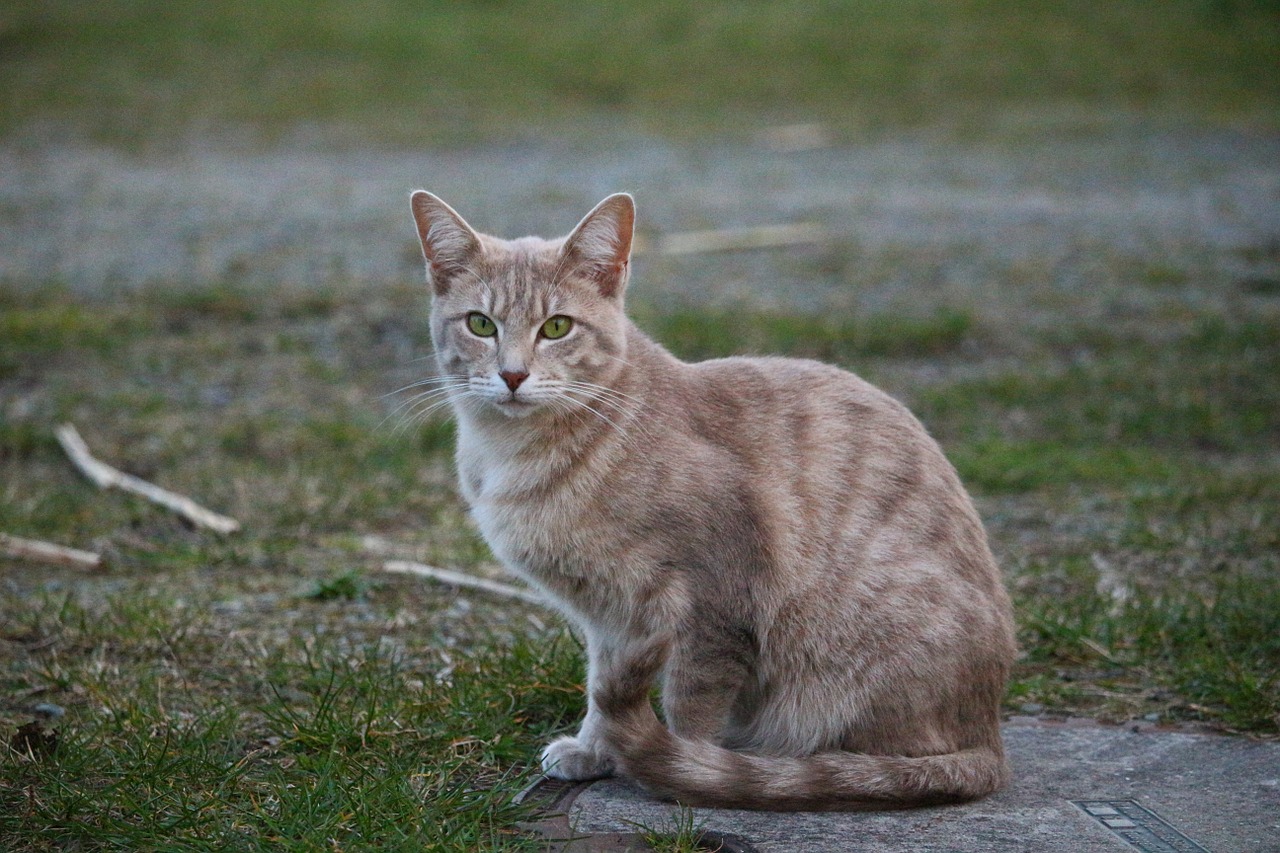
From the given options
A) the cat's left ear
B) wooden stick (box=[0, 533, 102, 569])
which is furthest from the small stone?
the cat's left ear

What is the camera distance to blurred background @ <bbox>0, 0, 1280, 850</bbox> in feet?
11.8

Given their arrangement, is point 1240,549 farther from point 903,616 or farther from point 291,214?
point 291,214

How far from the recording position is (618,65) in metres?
21.0

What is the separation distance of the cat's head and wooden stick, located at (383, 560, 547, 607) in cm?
135

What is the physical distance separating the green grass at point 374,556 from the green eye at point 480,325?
1.02 metres

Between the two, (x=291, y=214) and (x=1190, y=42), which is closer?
(x=291, y=214)

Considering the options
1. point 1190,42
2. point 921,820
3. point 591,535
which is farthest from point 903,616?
point 1190,42

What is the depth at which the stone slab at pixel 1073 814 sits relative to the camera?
116 inches

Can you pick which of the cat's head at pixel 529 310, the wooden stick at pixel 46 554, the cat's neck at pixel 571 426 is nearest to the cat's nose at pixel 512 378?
the cat's head at pixel 529 310

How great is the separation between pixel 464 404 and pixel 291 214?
8.61m

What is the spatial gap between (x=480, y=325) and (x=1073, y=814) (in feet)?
6.39

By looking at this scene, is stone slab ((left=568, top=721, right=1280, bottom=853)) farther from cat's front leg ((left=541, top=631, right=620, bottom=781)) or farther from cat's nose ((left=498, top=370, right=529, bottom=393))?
cat's nose ((left=498, top=370, right=529, bottom=393))

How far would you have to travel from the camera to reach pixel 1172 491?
18.5 ft

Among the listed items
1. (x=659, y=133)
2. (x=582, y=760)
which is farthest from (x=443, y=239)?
(x=659, y=133)
